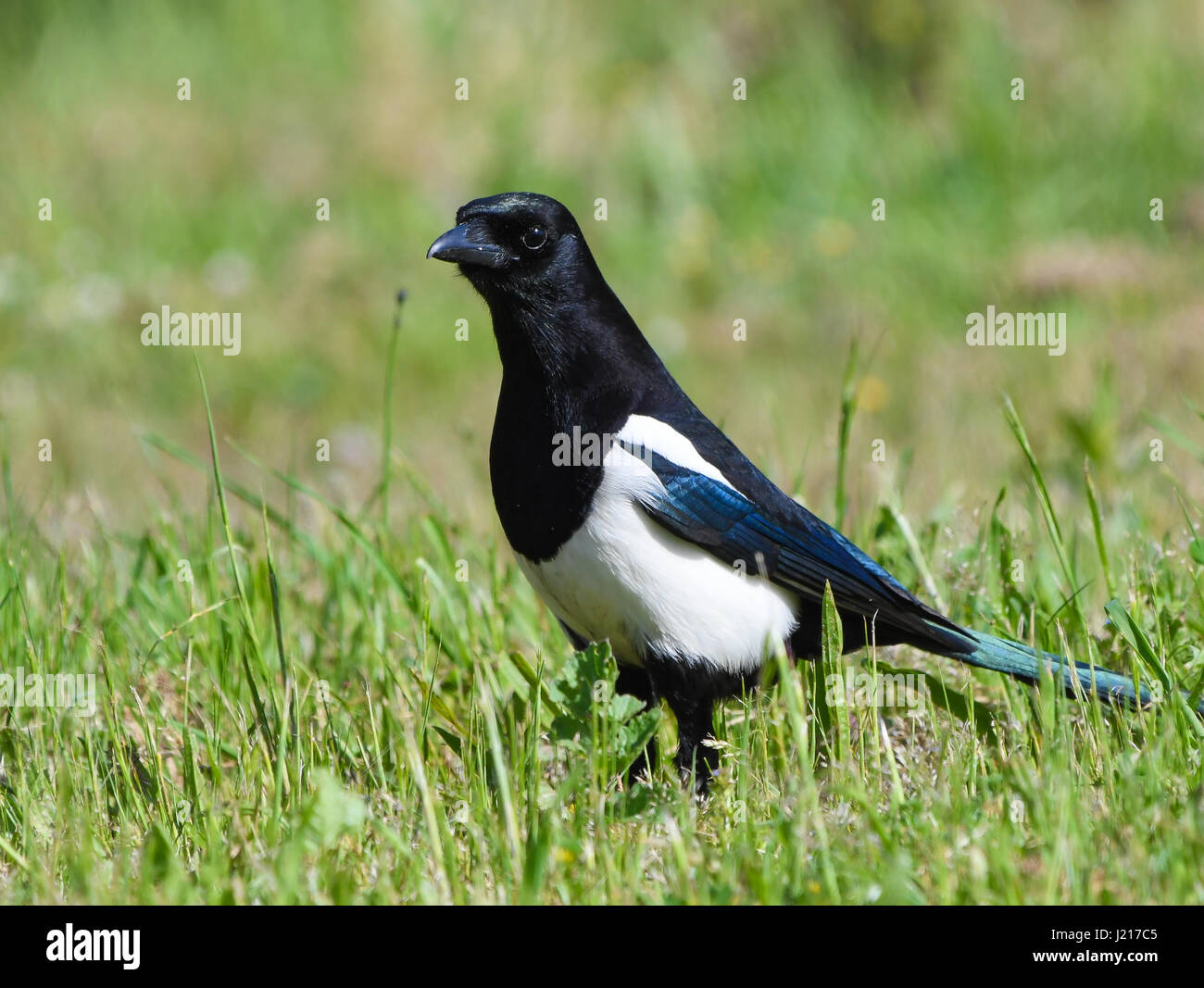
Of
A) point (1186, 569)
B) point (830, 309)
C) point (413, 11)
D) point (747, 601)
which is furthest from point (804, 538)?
point (413, 11)

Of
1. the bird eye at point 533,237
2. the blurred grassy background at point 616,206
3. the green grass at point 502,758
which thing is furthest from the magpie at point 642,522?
the blurred grassy background at point 616,206

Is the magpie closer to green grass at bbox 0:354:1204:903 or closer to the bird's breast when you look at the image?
the bird's breast

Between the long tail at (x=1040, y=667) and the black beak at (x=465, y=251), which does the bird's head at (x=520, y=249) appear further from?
the long tail at (x=1040, y=667)

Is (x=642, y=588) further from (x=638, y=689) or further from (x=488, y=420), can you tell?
(x=488, y=420)

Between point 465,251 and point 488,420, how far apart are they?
379 centimetres

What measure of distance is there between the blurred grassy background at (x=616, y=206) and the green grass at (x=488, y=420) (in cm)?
3

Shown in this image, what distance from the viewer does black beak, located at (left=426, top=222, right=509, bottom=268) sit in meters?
3.09

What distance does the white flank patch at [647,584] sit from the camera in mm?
2908

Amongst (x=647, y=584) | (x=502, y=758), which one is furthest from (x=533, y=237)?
(x=502, y=758)

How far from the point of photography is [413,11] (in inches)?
386

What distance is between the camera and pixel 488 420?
6.89 meters

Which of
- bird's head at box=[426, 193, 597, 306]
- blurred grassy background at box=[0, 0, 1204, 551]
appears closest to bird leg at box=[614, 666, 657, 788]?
bird's head at box=[426, 193, 597, 306]

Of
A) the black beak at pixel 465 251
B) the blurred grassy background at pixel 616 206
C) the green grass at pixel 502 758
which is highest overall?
the blurred grassy background at pixel 616 206
